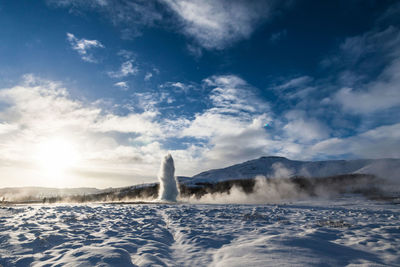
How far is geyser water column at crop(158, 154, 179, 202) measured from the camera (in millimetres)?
39156

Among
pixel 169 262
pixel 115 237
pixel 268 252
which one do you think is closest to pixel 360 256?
pixel 268 252

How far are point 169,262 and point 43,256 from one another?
3.34 metres

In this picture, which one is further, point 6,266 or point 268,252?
point 268,252

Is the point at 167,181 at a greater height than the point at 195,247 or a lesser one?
greater

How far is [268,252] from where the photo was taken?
5.93 metres

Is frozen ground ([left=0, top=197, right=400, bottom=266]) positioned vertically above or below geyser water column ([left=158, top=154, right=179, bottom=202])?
below

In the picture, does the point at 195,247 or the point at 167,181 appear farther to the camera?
the point at 167,181

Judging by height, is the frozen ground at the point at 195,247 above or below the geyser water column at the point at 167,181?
below

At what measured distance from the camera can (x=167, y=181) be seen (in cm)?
3969

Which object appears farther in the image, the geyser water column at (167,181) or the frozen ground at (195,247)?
the geyser water column at (167,181)

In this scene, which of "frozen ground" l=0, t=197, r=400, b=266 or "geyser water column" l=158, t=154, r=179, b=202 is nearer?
"frozen ground" l=0, t=197, r=400, b=266

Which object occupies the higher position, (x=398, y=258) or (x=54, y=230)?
(x=54, y=230)

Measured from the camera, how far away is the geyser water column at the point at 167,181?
3916 centimetres

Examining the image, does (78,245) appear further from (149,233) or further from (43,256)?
(149,233)
